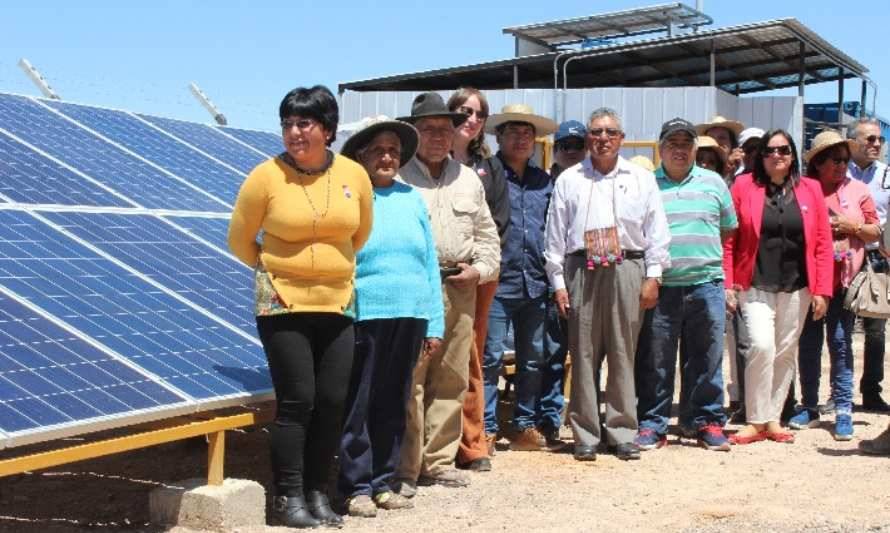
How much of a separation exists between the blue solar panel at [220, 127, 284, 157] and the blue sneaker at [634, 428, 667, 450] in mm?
3427

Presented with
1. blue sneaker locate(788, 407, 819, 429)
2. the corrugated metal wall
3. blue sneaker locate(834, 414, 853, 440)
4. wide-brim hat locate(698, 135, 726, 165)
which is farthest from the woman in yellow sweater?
the corrugated metal wall

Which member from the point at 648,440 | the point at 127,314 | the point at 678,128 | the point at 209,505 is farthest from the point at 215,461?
the point at 678,128

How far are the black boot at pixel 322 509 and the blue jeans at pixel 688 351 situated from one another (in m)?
2.81

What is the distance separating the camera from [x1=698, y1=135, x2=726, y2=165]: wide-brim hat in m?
8.35

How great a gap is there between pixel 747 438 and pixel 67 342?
14.8 ft

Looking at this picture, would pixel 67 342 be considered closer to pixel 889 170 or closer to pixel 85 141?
pixel 85 141

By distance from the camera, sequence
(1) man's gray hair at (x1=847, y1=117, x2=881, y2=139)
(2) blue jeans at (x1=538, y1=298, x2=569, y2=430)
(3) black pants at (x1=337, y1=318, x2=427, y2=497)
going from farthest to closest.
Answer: (1) man's gray hair at (x1=847, y1=117, x2=881, y2=139) < (2) blue jeans at (x1=538, y1=298, x2=569, y2=430) < (3) black pants at (x1=337, y1=318, x2=427, y2=497)

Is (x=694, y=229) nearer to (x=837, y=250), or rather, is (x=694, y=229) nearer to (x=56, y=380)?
(x=837, y=250)

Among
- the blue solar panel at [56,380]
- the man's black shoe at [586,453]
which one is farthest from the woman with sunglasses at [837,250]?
Result: the blue solar panel at [56,380]

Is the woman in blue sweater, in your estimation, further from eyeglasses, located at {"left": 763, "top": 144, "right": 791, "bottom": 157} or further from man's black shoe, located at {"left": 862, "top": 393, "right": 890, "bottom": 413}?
man's black shoe, located at {"left": 862, "top": 393, "right": 890, "bottom": 413}

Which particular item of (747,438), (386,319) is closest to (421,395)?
(386,319)

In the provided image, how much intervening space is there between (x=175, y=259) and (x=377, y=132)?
1.31 m

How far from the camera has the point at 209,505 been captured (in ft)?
17.5

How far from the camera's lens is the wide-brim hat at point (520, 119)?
7.37 meters
